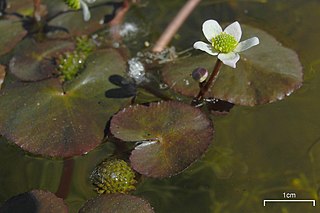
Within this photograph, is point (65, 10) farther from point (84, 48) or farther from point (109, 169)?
point (109, 169)

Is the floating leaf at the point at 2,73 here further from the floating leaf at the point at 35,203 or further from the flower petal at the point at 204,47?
the flower petal at the point at 204,47

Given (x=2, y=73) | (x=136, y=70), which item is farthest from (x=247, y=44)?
(x=2, y=73)

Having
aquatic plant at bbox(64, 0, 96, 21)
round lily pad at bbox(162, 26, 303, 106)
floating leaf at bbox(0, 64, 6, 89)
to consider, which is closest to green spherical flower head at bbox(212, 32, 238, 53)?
round lily pad at bbox(162, 26, 303, 106)

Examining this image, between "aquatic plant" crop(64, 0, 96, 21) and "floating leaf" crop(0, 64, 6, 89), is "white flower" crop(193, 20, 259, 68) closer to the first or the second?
"aquatic plant" crop(64, 0, 96, 21)

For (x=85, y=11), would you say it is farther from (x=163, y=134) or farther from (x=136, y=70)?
(x=163, y=134)

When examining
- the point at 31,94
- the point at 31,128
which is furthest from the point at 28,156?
the point at 31,94
